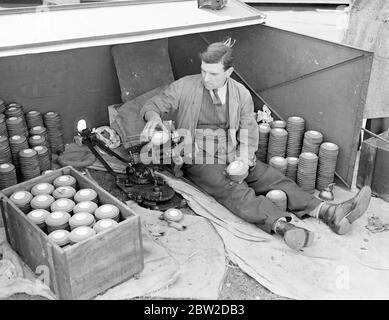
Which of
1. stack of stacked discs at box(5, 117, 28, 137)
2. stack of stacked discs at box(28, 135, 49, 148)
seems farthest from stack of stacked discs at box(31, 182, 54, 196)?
stack of stacked discs at box(5, 117, 28, 137)

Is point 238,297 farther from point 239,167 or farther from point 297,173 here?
point 297,173

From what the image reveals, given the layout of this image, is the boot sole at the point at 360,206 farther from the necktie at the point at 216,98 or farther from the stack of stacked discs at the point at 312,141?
the necktie at the point at 216,98

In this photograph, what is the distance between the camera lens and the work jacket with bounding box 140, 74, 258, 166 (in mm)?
4332

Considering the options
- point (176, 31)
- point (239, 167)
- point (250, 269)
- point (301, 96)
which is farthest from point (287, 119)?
point (250, 269)

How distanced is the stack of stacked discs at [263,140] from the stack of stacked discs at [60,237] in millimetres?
2327

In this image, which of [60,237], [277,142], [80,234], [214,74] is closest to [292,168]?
[277,142]

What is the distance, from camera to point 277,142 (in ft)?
15.9

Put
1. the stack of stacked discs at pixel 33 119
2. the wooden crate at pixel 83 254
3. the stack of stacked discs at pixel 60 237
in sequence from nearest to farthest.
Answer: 1. the wooden crate at pixel 83 254
2. the stack of stacked discs at pixel 60 237
3. the stack of stacked discs at pixel 33 119

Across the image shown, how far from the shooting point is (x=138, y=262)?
3537 millimetres

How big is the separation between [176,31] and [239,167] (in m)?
1.28

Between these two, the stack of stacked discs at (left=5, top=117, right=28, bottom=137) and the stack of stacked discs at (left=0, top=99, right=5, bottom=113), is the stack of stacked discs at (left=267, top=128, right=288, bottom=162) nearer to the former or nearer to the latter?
the stack of stacked discs at (left=5, top=117, right=28, bottom=137)

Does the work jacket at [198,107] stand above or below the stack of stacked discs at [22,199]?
above

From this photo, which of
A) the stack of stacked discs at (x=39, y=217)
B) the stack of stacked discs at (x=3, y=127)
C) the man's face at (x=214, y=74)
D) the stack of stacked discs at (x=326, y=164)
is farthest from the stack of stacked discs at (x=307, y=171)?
the stack of stacked discs at (x=3, y=127)

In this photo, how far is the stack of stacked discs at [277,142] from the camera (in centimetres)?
482
